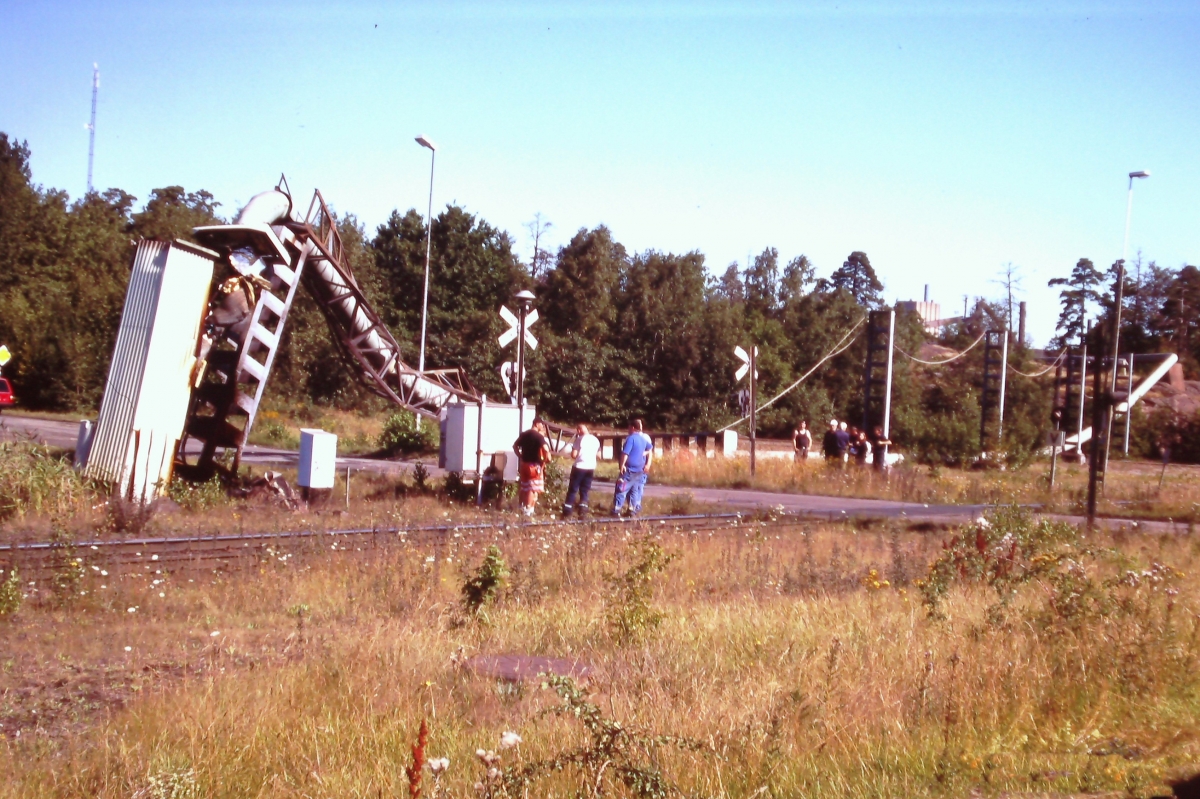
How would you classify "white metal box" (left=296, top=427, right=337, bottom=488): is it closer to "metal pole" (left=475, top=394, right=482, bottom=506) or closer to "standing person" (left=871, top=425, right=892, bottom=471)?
"metal pole" (left=475, top=394, right=482, bottom=506)

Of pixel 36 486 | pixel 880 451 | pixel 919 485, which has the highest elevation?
pixel 880 451

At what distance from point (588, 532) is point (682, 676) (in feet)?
21.3

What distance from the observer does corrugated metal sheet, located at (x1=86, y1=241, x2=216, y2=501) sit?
15.6 meters

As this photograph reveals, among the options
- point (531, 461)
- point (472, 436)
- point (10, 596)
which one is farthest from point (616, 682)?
point (472, 436)

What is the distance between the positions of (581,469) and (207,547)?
7386 mm

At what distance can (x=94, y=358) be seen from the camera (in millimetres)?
45594

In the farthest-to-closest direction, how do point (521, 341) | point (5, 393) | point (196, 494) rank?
point (5, 393), point (521, 341), point (196, 494)

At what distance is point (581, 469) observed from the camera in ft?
56.8

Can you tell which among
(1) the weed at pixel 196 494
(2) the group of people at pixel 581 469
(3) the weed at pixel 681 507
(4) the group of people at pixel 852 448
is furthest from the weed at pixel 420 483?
(4) the group of people at pixel 852 448

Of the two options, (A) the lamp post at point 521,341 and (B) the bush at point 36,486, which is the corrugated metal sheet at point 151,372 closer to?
(B) the bush at point 36,486

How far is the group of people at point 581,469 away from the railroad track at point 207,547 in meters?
2.99

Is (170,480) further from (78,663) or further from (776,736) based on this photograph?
(776,736)

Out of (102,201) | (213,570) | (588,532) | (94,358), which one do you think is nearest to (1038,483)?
(588,532)

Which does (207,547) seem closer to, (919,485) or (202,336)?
(202,336)
